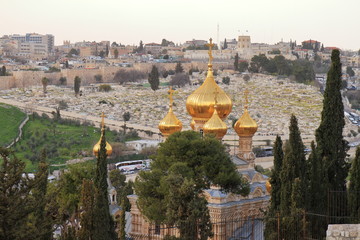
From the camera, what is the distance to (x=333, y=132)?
16734mm

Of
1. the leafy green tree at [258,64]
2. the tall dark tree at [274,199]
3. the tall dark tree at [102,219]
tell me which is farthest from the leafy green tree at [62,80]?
the tall dark tree at [274,199]

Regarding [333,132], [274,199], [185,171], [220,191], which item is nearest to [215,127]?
[220,191]

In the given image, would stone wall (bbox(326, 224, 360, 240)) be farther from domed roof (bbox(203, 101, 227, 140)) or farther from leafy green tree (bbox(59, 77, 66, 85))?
leafy green tree (bbox(59, 77, 66, 85))

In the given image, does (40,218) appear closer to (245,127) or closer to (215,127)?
(215,127)

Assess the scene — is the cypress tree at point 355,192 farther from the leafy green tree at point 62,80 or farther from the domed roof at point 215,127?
the leafy green tree at point 62,80

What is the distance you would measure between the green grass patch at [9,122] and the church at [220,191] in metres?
27.3

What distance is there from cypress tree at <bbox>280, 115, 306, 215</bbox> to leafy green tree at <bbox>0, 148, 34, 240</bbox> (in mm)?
4868

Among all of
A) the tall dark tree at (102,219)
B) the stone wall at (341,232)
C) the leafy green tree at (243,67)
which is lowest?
the leafy green tree at (243,67)

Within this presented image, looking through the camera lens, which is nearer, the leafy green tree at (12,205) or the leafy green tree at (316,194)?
the leafy green tree at (12,205)

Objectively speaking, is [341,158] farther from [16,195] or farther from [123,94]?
[123,94]

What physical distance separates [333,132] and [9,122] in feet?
143

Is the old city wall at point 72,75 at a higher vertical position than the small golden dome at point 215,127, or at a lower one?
lower

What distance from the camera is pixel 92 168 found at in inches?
862

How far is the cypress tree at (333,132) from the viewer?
16.8m
